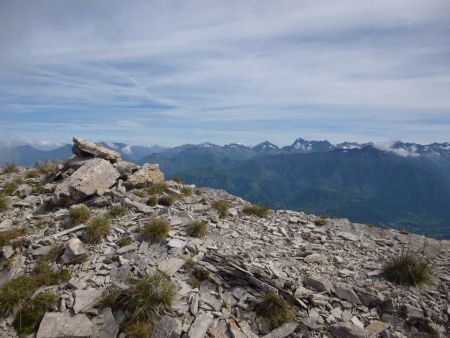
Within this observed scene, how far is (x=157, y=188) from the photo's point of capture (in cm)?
2323

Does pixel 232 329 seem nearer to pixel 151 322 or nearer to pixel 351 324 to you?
pixel 151 322

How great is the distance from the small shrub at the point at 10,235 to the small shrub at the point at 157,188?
8122mm

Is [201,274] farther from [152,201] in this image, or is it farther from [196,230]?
[152,201]

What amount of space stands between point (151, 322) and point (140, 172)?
1577 cm

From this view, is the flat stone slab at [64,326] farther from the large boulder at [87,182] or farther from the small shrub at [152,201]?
the large boulder at [87,182]

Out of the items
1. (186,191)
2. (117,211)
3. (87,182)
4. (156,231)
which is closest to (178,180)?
(186,191)

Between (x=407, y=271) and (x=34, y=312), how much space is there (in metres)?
14.0

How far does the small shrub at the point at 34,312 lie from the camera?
1061cm

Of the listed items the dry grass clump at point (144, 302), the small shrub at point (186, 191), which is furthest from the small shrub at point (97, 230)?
the small shrub at point (186, 191)

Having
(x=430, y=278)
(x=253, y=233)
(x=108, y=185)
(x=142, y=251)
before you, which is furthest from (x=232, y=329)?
(x=108, y=185)

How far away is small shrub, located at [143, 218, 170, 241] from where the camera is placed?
50.7 ft

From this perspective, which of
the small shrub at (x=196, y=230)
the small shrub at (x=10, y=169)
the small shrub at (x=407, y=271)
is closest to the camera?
the small shrub at (x=407, y=271)

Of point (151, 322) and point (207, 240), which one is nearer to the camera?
point (151, 322)

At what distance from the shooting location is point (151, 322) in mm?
10531
